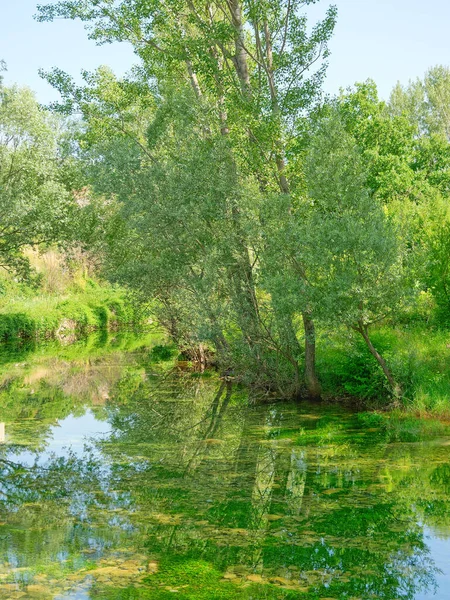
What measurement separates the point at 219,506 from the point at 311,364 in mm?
7806

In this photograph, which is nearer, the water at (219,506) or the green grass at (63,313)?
the water at (219,506)

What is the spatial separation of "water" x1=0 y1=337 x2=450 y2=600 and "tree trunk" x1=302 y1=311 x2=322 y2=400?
3.02 ft

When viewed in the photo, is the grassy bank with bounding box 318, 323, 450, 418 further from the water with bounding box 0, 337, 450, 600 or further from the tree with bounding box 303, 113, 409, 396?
the water with bounding box 0, 337, 450, 600

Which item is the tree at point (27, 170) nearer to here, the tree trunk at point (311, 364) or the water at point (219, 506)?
the water at point (219, 506)

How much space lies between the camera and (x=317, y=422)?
14.4m

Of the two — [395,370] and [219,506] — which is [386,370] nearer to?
[395,370]

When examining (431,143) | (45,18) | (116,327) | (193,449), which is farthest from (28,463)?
(431,143)

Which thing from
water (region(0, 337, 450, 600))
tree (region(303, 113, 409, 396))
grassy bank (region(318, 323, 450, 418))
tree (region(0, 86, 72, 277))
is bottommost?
water (region(0, 337, 450, 600))

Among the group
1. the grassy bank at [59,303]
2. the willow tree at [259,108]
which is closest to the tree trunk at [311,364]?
the willow tree at [259,108]

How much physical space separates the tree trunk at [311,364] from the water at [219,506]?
3.02ft

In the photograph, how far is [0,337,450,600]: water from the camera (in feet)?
22.4

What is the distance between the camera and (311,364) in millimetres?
16625

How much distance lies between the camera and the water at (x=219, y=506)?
682 centimetres

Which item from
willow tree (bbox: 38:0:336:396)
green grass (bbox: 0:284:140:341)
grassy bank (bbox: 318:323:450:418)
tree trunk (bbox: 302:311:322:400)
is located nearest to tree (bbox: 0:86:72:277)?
green grass (bbox: 0:284:140:341)
